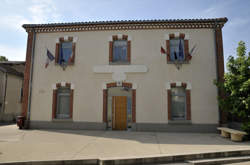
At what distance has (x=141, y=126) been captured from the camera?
8.93 m

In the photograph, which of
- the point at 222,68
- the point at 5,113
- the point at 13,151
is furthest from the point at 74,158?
the point at 5,113

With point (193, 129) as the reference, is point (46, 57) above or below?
above

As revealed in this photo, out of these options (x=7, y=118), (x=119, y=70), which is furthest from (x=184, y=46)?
(x=7, y=118)

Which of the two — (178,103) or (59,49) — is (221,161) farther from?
(59,49)

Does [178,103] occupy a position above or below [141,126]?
above

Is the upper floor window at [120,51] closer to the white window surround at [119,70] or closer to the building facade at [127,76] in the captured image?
the building facade at [127,76]

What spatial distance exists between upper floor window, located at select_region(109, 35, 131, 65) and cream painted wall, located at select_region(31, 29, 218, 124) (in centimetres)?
25

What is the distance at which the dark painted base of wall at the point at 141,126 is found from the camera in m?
8.68

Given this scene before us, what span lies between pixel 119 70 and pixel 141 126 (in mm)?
3445

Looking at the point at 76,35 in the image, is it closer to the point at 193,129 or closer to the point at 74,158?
the point at 74,158

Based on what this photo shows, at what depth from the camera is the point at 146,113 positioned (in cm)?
901

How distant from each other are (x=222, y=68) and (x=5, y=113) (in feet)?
60.3

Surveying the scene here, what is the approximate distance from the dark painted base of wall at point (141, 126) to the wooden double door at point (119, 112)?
65 cm

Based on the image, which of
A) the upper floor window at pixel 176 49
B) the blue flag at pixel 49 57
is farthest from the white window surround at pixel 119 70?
the blue flag at pixel 49 57
